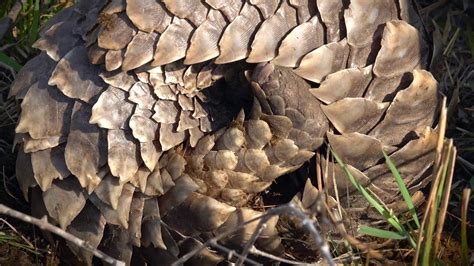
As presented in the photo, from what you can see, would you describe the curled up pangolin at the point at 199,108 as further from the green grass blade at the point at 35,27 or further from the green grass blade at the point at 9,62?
the green grass blade at the point at 35,27

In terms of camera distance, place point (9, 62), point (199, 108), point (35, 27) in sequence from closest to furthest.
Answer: point (199, 108), point (9, 62), point (35, 27)

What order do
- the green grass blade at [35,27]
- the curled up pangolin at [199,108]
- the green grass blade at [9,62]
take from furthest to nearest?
1. the green grass blade at [35,27]
2. the green grass blade at [9,62]
3. the curled up pangolin at [199,108]

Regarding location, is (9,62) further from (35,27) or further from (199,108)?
(199,108)

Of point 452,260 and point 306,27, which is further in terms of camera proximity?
point 452,260

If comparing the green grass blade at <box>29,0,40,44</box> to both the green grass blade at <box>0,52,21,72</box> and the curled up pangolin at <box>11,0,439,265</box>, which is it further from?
the curled up pangolin at <box>11,0,439,265</box>

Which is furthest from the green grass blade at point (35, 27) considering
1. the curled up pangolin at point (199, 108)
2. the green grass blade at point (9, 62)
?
the curled up pangolin at point (199, 108)

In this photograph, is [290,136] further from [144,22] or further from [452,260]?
[452,260]

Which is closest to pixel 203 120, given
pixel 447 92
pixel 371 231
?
pixel 371 231

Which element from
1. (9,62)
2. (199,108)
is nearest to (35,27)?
(9,62)
